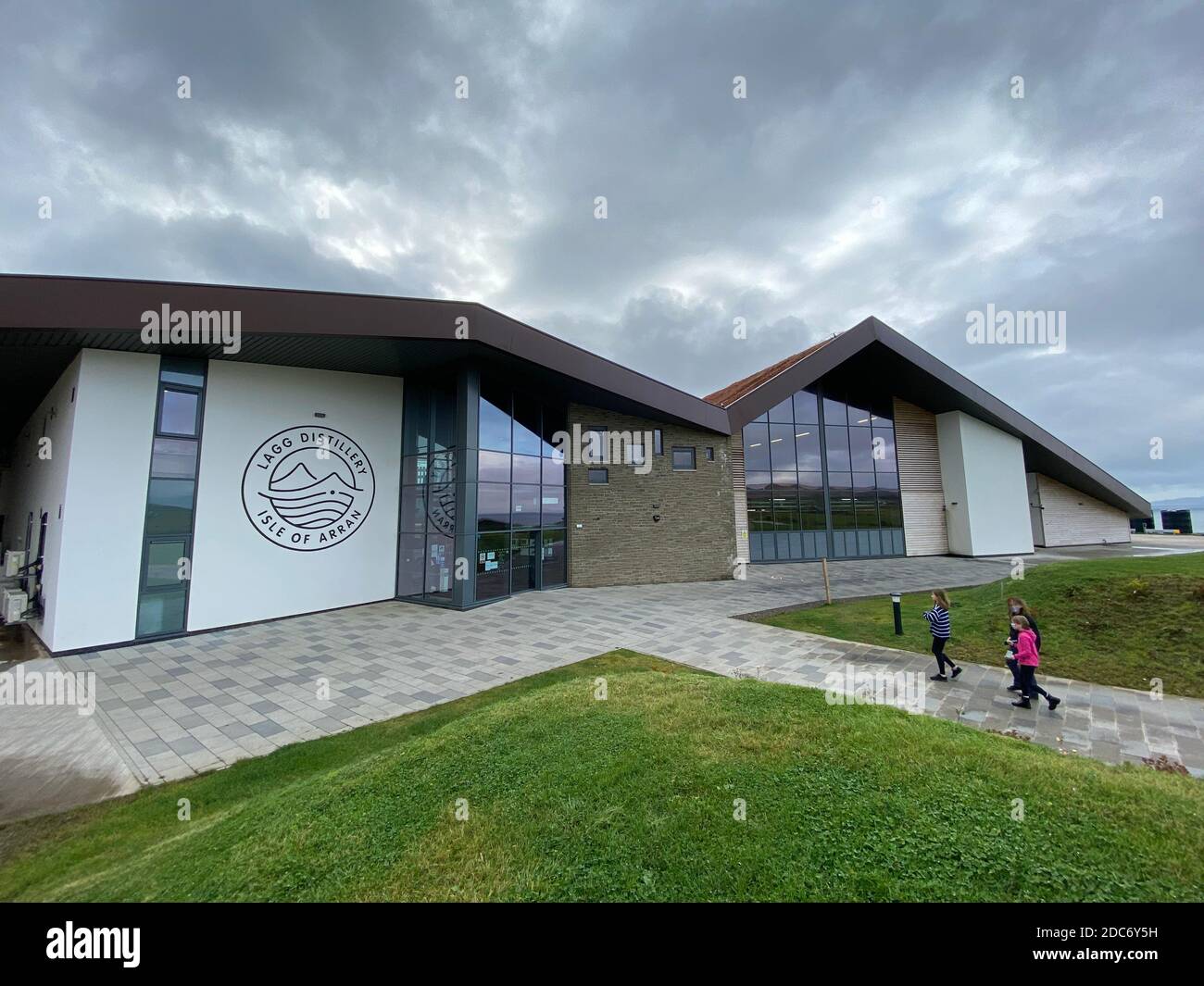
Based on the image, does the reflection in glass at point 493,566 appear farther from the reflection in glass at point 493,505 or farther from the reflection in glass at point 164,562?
the reflection in glass at point 164,562

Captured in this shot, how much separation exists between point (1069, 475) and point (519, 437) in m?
30.5

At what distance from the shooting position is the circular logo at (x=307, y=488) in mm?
11852

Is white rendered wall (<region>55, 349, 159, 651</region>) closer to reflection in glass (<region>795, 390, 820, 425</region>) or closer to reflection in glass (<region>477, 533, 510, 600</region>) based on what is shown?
reflection in glass (<region>477, 533, 510, 600</region>)

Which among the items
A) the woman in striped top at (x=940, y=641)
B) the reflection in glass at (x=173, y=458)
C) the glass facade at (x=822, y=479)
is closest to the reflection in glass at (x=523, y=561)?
the reflection in glass at (x=173, y=458)

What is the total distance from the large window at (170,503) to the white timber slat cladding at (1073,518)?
1501 inches

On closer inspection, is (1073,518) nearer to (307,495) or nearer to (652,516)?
(652,516)

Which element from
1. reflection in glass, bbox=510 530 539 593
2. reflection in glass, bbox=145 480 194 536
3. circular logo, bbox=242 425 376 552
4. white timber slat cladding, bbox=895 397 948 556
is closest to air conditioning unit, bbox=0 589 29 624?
reflection in glass, bbox=145 480 194 536

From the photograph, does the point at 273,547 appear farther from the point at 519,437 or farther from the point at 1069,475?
the point at 1069,475

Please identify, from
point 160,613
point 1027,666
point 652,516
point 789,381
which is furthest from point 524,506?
point 1027,666

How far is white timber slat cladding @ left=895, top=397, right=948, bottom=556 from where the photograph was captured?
24.6 m

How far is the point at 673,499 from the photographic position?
60.3ft

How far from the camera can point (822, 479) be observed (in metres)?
23.3

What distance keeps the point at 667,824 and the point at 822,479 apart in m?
23.1

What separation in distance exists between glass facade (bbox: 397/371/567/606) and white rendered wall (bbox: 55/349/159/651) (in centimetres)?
584
